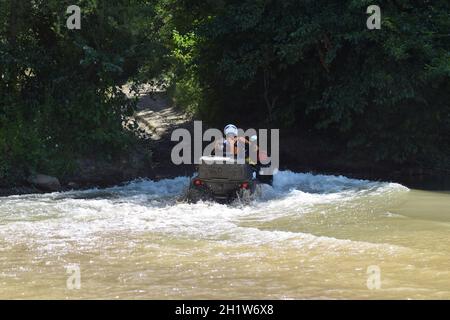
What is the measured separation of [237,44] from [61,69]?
5.36m

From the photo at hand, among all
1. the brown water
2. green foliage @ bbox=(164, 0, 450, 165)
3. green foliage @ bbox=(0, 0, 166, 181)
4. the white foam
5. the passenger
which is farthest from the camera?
green foliage @ bbox=(164, 0, 450, 165)

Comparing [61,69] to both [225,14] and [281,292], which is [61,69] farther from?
[281,292]

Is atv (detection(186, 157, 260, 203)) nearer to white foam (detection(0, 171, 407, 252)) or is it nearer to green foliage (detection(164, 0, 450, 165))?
white foam (detection(0, 171, 407, 252))

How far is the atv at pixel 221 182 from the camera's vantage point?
12641 mm

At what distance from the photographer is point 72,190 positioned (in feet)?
49.6

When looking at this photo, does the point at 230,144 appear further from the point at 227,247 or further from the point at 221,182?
the point at 227,247

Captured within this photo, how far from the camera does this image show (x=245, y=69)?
18.0 metres

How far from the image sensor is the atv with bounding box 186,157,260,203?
12641mm

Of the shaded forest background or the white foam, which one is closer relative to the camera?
the white foam

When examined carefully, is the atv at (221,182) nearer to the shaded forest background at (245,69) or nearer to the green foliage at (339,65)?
the shaded forest background at (245,69)

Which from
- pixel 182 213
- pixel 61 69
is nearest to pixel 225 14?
pixel 61 69

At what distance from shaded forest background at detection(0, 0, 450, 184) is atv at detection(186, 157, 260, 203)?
179 inches

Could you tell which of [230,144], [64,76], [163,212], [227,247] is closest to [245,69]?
[64,76]

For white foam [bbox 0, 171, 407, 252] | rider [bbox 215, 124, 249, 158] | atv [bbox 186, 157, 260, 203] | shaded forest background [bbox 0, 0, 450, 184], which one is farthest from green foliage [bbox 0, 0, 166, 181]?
atv [bbox 186, 157, 260, 203]
